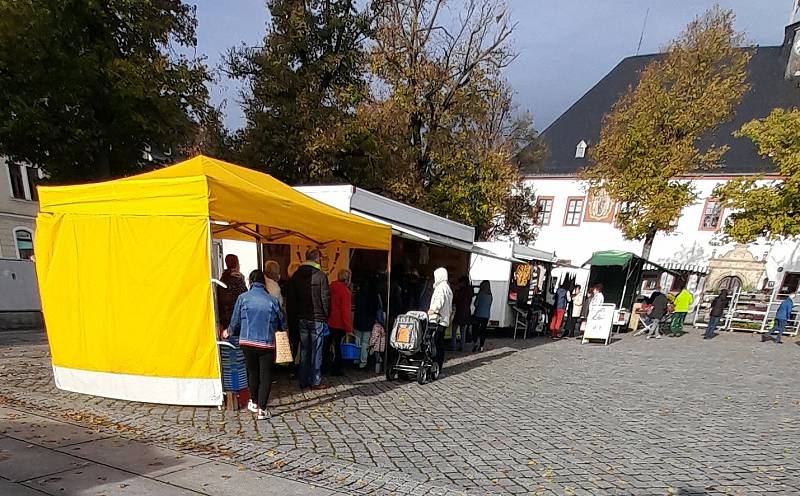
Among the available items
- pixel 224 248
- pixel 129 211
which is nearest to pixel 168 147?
pixel 224 248

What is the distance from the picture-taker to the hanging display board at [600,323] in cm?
1227

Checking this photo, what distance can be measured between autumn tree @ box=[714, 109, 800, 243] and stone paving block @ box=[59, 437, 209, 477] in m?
17.9

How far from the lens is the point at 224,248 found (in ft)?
28.4

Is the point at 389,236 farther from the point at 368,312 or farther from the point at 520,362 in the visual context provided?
the point at 520,362

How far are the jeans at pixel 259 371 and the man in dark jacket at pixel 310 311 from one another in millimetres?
1112

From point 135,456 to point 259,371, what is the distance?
4.34 feet

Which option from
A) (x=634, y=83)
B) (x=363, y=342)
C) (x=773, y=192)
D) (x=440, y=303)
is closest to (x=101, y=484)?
(x=363, y=342)

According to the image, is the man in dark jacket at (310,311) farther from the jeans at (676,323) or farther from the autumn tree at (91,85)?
the jeans at (676,323)

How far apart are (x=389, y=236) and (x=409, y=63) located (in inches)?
386

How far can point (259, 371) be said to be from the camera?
476 cm

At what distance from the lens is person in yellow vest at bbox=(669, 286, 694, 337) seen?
561 inches

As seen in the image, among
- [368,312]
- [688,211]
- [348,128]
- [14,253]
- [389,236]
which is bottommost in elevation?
[14,253]

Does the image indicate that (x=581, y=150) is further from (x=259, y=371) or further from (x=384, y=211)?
(x=259, y=371)

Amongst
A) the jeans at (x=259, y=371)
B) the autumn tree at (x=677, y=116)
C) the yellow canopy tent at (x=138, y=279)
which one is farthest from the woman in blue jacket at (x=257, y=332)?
the autumn tree at (x=677, y=116)
